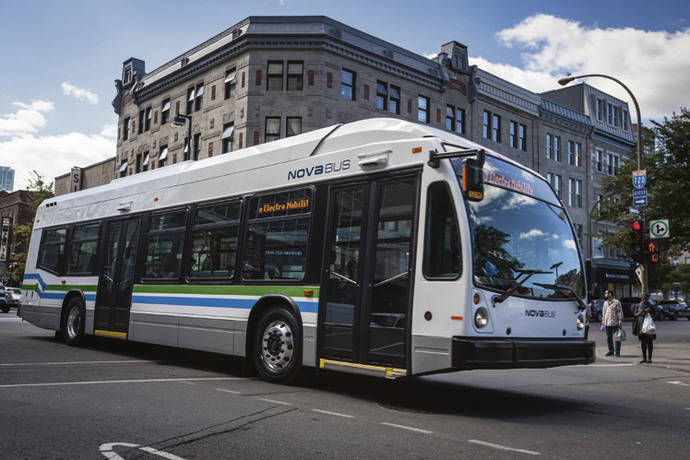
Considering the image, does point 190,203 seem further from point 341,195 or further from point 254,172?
point 341,195

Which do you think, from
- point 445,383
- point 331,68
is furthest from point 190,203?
point 331,68

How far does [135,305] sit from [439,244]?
6735 mm

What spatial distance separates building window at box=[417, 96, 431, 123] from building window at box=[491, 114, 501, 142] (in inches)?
250

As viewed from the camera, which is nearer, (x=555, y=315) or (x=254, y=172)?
(x=555, y=315)

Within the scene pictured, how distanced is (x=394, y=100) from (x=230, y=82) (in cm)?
881

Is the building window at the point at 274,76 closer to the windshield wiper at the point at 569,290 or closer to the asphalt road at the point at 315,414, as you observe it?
the asphalt road at the point at 315,414

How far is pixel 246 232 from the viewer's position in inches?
370

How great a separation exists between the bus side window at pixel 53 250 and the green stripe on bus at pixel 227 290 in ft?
11.9

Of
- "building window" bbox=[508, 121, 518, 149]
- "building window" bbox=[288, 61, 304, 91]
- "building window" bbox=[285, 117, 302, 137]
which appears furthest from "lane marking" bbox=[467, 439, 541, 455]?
"building window" bbox=[508, 121, 518, 149]

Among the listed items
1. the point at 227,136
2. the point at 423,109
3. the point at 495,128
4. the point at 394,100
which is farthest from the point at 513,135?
the point at 227,136

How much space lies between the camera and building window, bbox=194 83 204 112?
3541 cm

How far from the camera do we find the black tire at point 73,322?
1304 centimetres

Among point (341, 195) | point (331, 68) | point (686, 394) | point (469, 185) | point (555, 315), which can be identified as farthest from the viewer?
point (331, 68)

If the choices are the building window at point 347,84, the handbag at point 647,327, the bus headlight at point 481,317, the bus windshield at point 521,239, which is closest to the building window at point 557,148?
the building window at point 347,84
